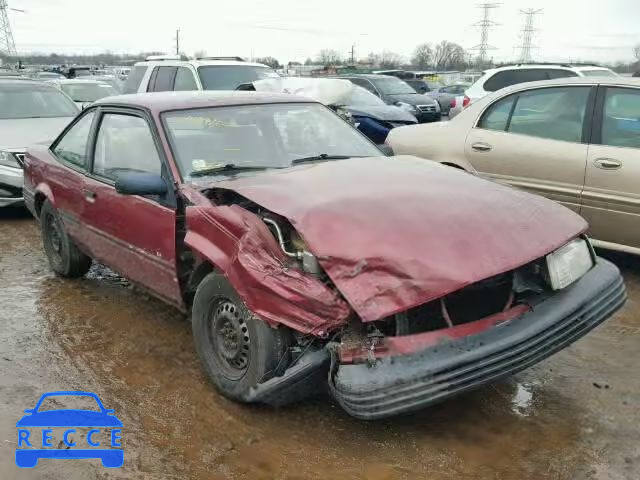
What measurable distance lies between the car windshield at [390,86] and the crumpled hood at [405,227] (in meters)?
13.1

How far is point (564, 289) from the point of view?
3.15 meters

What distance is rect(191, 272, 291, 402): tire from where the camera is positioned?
296cm

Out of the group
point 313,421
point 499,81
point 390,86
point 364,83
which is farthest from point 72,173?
point 390,86

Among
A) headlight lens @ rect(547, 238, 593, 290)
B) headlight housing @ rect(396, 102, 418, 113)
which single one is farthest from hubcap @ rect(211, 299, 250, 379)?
headlight housing @ rect(396, 102, 418, 113)

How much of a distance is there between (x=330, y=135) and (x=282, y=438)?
7.23ft

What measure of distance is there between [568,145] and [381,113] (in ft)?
19.4

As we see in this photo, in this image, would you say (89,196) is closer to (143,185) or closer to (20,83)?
(143,185)

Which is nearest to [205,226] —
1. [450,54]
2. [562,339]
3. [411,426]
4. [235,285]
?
[235,285]

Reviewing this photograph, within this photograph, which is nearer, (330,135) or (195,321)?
(195,321)

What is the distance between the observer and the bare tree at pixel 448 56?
77019mm

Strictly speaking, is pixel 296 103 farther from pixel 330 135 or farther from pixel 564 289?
pixel 564 289

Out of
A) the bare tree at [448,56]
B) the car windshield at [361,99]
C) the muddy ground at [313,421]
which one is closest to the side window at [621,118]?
the muddy ground at [313,421]

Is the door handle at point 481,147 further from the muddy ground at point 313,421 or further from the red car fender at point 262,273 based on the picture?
the red car fender at point 262,273

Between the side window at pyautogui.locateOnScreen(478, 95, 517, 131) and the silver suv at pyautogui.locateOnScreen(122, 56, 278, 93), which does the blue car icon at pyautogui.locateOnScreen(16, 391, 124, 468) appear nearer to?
the side window at pyautogui.locateOnScreen(478, 95, 517, 131)
